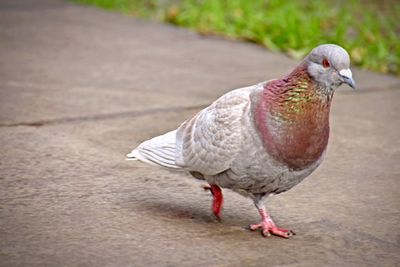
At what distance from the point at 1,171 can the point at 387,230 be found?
6.15ft

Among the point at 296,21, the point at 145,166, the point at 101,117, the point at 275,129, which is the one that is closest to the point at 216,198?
the point at 275,129

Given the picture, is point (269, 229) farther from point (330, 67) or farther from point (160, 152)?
point (330, 67)

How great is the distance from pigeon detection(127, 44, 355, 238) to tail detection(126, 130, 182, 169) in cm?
20

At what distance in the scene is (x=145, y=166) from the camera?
4688 mm

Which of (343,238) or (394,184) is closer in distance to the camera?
(343,238)

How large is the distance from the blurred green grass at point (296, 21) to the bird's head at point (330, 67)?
140 inches

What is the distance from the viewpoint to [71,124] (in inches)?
209

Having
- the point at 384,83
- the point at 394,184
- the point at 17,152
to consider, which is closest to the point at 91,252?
the point at 17,152

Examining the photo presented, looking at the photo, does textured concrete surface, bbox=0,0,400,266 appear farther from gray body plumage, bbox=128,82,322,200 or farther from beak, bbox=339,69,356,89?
beak, bbox=339,69,356,89

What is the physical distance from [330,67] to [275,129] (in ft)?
1.07

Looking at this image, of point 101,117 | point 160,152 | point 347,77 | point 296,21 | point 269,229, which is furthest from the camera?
point 296,21

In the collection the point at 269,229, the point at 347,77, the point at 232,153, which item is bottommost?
the point at 269,229

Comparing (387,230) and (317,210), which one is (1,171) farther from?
(387,230)

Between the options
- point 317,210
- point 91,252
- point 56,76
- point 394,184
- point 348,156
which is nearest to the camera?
point 91,252
